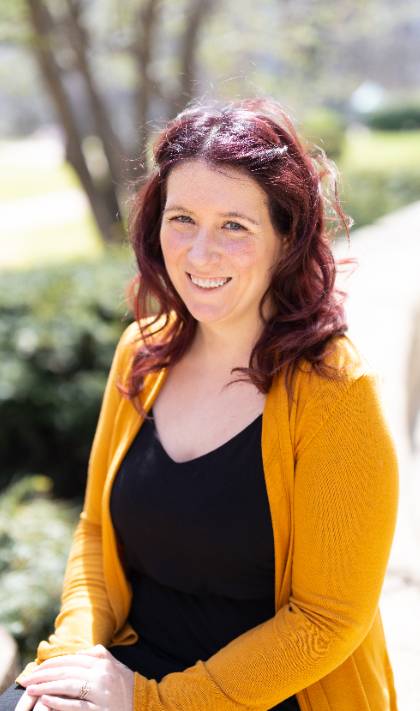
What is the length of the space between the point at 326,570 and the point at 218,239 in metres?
0.77

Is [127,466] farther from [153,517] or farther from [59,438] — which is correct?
[59,438]

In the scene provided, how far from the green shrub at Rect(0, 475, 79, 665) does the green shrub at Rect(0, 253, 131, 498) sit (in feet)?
1.87

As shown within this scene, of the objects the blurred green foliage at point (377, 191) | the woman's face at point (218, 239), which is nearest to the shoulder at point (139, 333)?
the woman's face at point (218, 239)

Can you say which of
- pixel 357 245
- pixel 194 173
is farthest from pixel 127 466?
pixel 357 245

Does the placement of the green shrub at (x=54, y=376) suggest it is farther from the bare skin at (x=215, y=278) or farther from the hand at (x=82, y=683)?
the hand at (x=82, y=683)

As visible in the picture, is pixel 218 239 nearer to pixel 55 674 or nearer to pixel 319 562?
pixel 319 562

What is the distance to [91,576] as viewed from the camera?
7.33ft

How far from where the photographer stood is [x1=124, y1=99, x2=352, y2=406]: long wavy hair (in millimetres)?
1881

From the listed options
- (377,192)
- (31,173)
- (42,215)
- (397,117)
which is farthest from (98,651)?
(397,117)

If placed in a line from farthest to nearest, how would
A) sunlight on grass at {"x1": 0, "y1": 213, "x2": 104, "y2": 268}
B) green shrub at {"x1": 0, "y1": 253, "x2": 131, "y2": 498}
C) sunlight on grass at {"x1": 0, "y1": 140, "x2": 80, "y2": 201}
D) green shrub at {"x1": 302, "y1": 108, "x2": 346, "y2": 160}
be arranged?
1. sunlight on grass at {"x1": 0, "y1": 140, "x2": 80, "y2": 201}
2. green shrub at {"x1": 302, "y1": 108, "x2": 346, "y2": 160}
3. sunlight on grass at {"x1": 0, "y1": 213, "x2": 104, "y2": 268}
4. green shrub at {"x1": 0, "y1": 253, "x2": 131, "y2": 498}

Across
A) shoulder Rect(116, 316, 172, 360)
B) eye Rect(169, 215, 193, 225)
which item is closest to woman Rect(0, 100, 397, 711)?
eye Rect(169, 215, 193, 225)

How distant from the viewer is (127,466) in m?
2.12

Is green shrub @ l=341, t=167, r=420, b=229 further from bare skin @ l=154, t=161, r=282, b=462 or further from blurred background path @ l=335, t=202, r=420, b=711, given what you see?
bare skin @ l=154, t=161, r=282, b=462

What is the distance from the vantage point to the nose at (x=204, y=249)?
1924 mm
